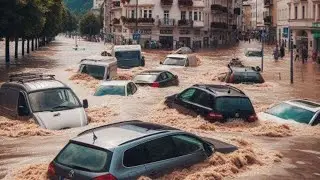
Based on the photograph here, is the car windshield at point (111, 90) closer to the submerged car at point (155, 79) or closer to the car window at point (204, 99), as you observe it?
the submerged car at point (155, 79)

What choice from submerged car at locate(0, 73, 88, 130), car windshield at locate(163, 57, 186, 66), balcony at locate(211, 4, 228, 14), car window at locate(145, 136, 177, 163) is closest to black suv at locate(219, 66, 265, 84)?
car windshield at locate(163, 57, 186, 66)

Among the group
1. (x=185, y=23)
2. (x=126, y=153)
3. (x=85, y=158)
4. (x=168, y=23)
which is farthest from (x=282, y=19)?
(x=85, y=158)

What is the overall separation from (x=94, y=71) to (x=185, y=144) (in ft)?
67.5

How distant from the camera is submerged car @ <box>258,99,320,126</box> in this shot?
1690 centimetres

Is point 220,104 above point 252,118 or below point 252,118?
above

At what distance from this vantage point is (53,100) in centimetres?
1623

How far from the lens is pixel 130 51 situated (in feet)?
137

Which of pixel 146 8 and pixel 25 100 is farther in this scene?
pixel 146 8

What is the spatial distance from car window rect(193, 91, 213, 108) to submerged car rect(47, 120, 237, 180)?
6.65 meters

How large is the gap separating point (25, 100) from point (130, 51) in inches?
1019

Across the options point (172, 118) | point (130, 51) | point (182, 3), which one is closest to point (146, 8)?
point (182, 3)

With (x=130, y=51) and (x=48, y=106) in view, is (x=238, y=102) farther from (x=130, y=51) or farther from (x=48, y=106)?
(x=130, y=51)

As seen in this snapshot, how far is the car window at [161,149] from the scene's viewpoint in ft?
29.2

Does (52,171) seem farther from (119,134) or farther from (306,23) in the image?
(306,23)
